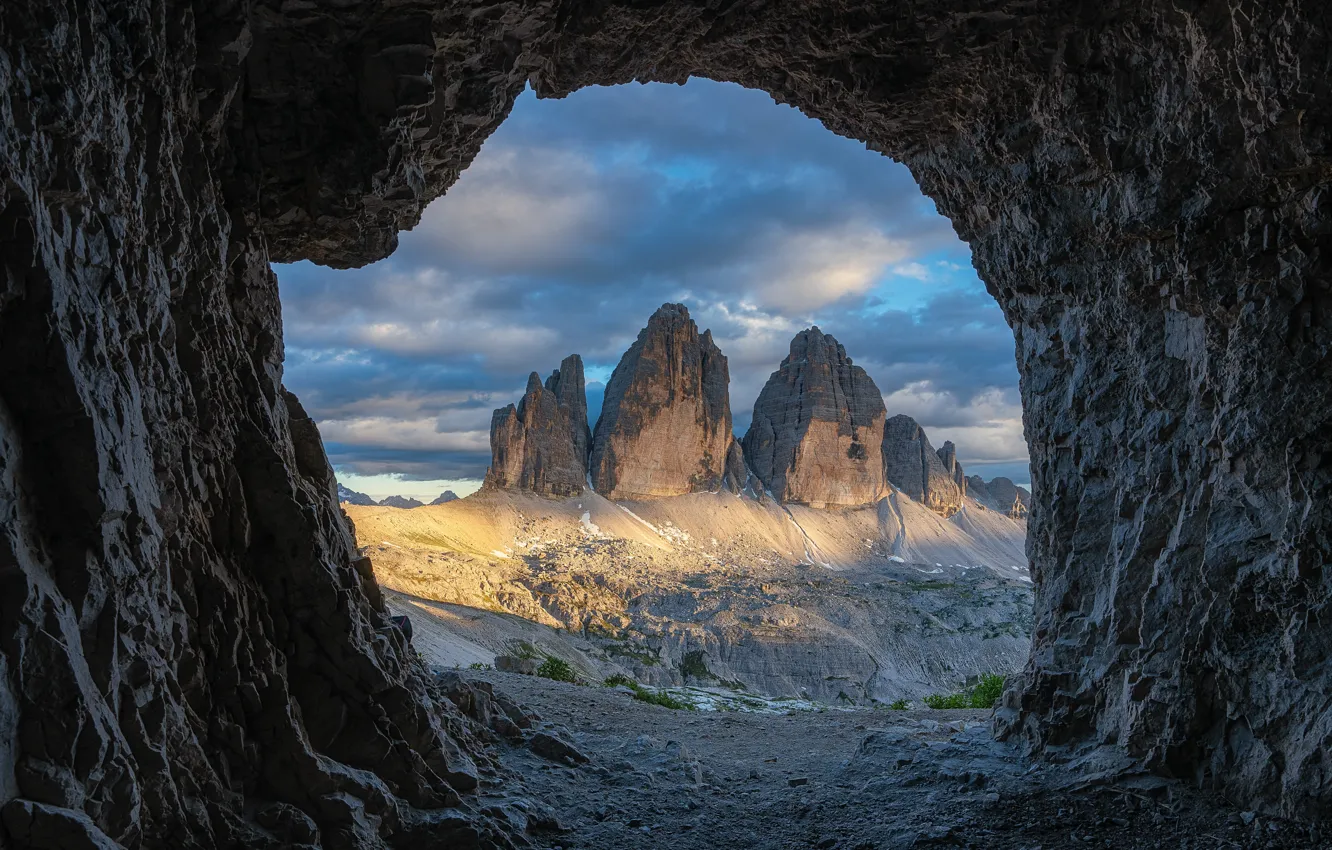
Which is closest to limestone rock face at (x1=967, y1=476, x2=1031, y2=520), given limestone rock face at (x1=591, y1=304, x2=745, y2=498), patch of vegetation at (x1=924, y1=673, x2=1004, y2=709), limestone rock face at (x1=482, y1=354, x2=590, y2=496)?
limestone rock face at (x1=591, y1=304, x2=745, y2=498)

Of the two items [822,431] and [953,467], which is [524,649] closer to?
[822,431]

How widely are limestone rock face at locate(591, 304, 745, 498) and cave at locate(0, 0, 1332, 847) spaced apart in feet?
419

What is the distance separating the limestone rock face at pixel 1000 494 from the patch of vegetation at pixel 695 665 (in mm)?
134018

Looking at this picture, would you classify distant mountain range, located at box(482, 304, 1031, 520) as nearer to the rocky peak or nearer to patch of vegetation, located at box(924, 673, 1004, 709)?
the rocky peak

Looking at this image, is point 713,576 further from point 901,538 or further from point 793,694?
point 901,538

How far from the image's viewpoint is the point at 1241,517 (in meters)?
8.63

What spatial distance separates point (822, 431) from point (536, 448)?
2301 inches

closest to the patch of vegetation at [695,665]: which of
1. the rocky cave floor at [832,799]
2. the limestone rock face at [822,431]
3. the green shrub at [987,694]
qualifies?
the green shrub at [987,694]

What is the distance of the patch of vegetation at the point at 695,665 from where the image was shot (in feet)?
216

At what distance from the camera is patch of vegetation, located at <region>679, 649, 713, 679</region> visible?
6588cm

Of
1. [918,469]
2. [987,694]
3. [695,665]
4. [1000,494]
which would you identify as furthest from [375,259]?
[1000,494]

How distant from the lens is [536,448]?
130375 millimetres

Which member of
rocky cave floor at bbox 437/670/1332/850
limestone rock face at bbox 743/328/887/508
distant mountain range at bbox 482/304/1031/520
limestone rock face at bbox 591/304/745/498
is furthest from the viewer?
limestone rock face at bbox 743/328/887/508

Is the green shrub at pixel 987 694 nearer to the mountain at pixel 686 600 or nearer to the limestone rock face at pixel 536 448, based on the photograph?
the mountain at pixel 686 600
